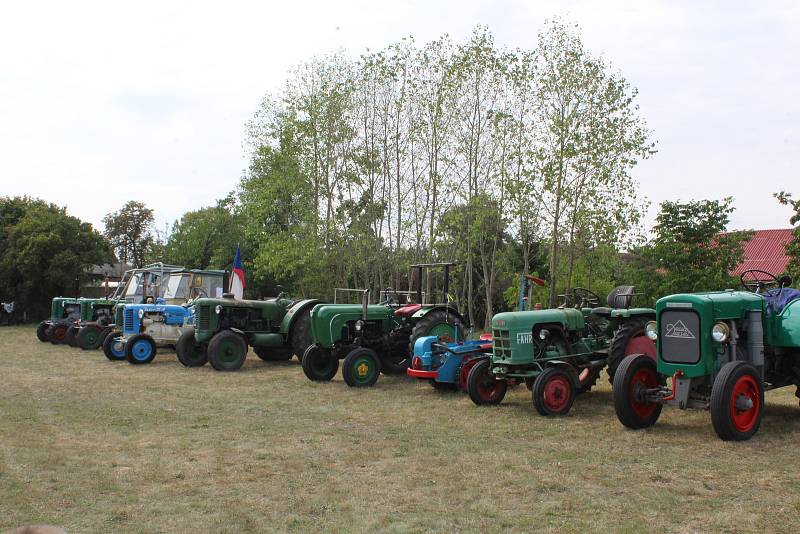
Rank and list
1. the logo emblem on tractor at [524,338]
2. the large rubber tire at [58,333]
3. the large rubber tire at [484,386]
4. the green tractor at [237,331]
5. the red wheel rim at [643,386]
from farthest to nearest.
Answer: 1. the large rubber tire at [58,333]
2. the green tractor at [237,331]
3. the large rubber tire at [484,386]
4. the logo emblem on tractor at [524,338]
5. the red wheel rim at [643,386]

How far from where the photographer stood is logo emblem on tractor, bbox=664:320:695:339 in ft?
22.0

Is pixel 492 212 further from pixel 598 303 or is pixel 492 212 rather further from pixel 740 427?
pixel 740 427

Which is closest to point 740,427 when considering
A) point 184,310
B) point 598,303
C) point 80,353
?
point 598,303

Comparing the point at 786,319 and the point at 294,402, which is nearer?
the point at 786,319

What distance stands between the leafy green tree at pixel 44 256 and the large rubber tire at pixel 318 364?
2519 cm

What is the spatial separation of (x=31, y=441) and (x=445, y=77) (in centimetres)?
1664

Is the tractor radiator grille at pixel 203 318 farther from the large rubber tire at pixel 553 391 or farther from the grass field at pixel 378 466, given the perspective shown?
the large rubber tire at pixel 553 391

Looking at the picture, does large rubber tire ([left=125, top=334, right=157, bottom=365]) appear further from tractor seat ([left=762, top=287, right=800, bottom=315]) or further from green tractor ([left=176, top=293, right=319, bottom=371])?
tractor seat ([left=762, top=287, right=800, bottom=315])

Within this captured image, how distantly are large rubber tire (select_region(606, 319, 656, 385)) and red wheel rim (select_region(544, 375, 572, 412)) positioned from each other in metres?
0.82

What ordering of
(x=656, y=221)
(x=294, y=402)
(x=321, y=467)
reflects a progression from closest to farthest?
(x=321, y=467), (x=294, y=402), (x=656, y=221)

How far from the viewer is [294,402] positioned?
356 inches

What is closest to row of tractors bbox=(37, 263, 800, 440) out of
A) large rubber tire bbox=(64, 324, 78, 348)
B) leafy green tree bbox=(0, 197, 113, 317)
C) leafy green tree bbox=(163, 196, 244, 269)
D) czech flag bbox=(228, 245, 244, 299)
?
czech flag bbox=(228, 245, 244, 299)

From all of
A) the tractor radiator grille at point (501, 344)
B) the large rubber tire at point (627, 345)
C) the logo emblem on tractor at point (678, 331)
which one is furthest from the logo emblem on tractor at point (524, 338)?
the logo emblem on tractor at point (678, 331)

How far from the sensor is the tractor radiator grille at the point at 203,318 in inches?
515
